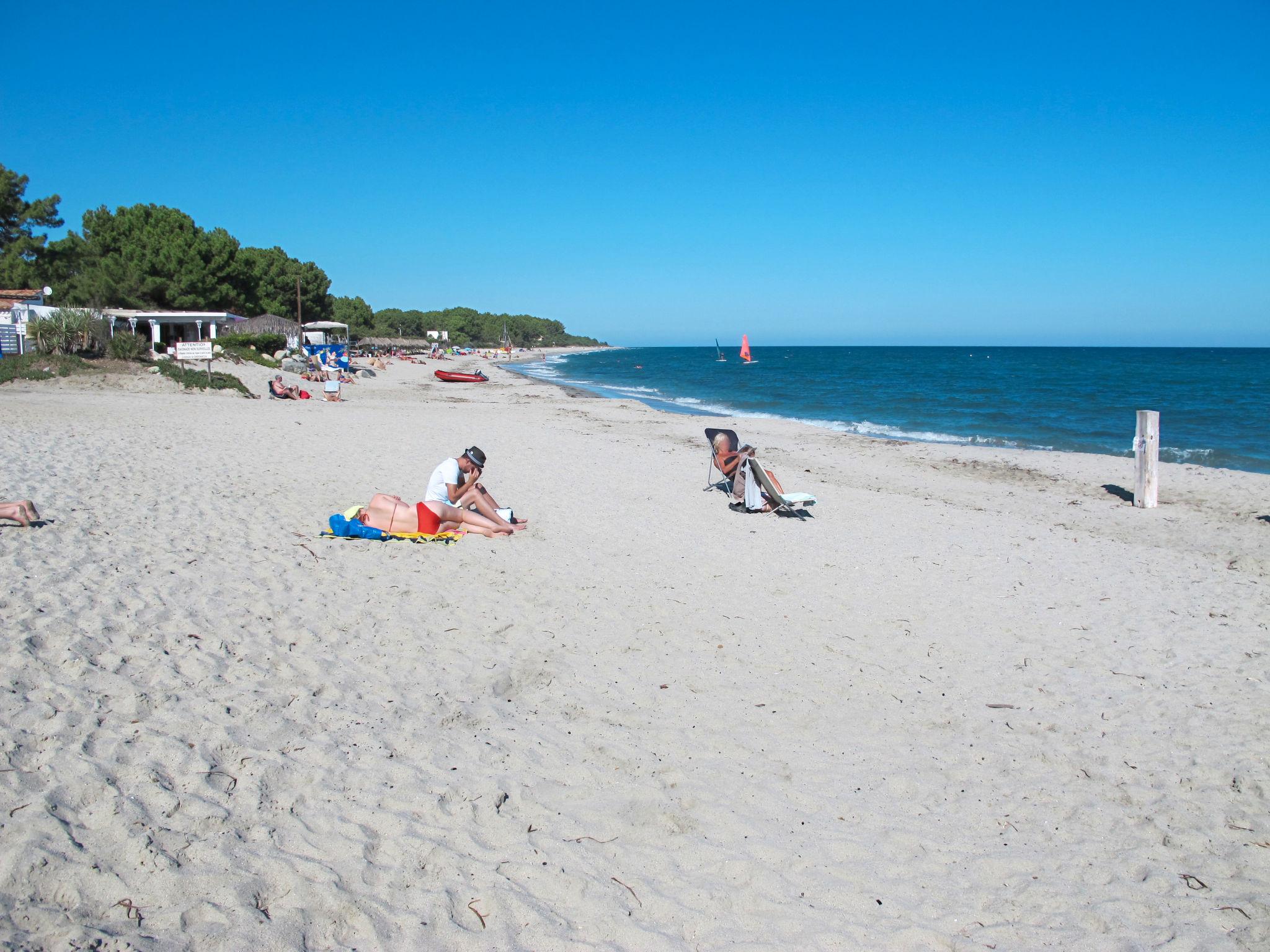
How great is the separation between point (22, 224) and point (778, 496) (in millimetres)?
45551

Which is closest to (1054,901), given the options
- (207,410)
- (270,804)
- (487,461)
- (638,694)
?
(638,694)

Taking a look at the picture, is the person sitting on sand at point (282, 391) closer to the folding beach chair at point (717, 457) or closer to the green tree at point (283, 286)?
the folding beach chair at point (717, 457)

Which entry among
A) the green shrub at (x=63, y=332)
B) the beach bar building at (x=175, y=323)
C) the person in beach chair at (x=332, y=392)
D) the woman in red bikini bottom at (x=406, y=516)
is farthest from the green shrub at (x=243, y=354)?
the woman in red bikini bottom at (x=406, y=516)

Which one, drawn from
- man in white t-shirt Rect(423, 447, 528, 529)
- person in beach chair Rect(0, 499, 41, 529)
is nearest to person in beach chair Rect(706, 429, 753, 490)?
man in white t-shirt Rect(423, 447, 528, 529)

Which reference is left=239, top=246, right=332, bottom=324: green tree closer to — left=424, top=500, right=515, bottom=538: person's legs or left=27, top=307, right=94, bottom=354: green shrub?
left=27, top=307, right=94, bottom=354: green shrub

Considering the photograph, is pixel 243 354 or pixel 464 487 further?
pixel 243 354

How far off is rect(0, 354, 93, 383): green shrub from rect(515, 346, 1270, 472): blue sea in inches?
679

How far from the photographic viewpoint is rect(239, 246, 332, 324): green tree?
46.3m

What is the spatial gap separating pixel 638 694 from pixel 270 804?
1.84 metres

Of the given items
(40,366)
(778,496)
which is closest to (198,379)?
(40,366)

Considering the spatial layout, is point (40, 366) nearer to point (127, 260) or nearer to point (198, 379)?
point (198, 379)

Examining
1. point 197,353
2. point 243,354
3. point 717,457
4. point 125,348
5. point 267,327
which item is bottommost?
point 717,457

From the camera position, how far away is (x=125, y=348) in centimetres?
2138

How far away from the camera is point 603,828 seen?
297cm
